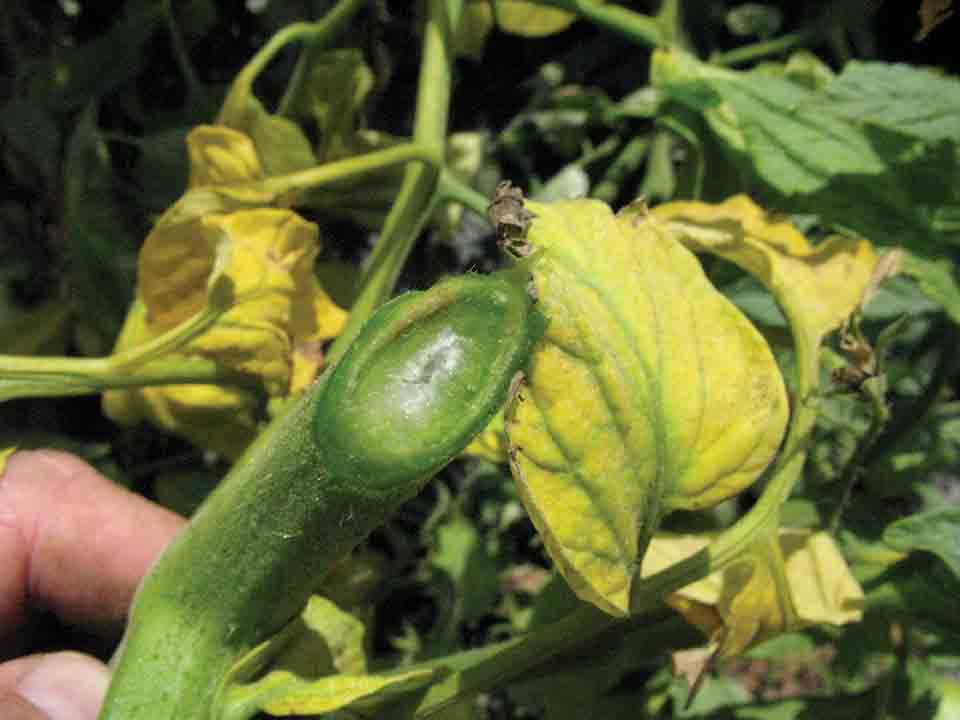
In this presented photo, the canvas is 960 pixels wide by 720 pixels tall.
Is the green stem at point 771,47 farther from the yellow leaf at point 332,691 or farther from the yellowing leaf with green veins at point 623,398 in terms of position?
the yellow leaf at point 332,691

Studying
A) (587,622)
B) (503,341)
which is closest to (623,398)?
(503,341)

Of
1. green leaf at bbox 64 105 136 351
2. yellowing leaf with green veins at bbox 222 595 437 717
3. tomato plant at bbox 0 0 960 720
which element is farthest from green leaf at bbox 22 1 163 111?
yellowing leaf with green veins at bbox 222 595 437 717

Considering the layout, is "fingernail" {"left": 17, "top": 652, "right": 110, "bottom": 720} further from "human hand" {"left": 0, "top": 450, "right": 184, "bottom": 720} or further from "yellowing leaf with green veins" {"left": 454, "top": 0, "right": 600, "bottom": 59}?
"yellowing leaf with green veins" {"left": 454, "top": 0, "right": 600, "bottom": 59}

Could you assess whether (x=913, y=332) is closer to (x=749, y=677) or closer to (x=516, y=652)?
(x=749, y=677)

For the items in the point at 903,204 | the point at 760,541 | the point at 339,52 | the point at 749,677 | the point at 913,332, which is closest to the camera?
the point at 760,541

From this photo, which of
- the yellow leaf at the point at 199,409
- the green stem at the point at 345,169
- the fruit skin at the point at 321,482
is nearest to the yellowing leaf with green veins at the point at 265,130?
the green stem at the point at 345,169

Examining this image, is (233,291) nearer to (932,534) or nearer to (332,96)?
(332,96)

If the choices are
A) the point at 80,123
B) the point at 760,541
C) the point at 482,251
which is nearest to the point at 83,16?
the point at 80,123

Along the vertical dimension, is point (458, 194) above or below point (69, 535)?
above
